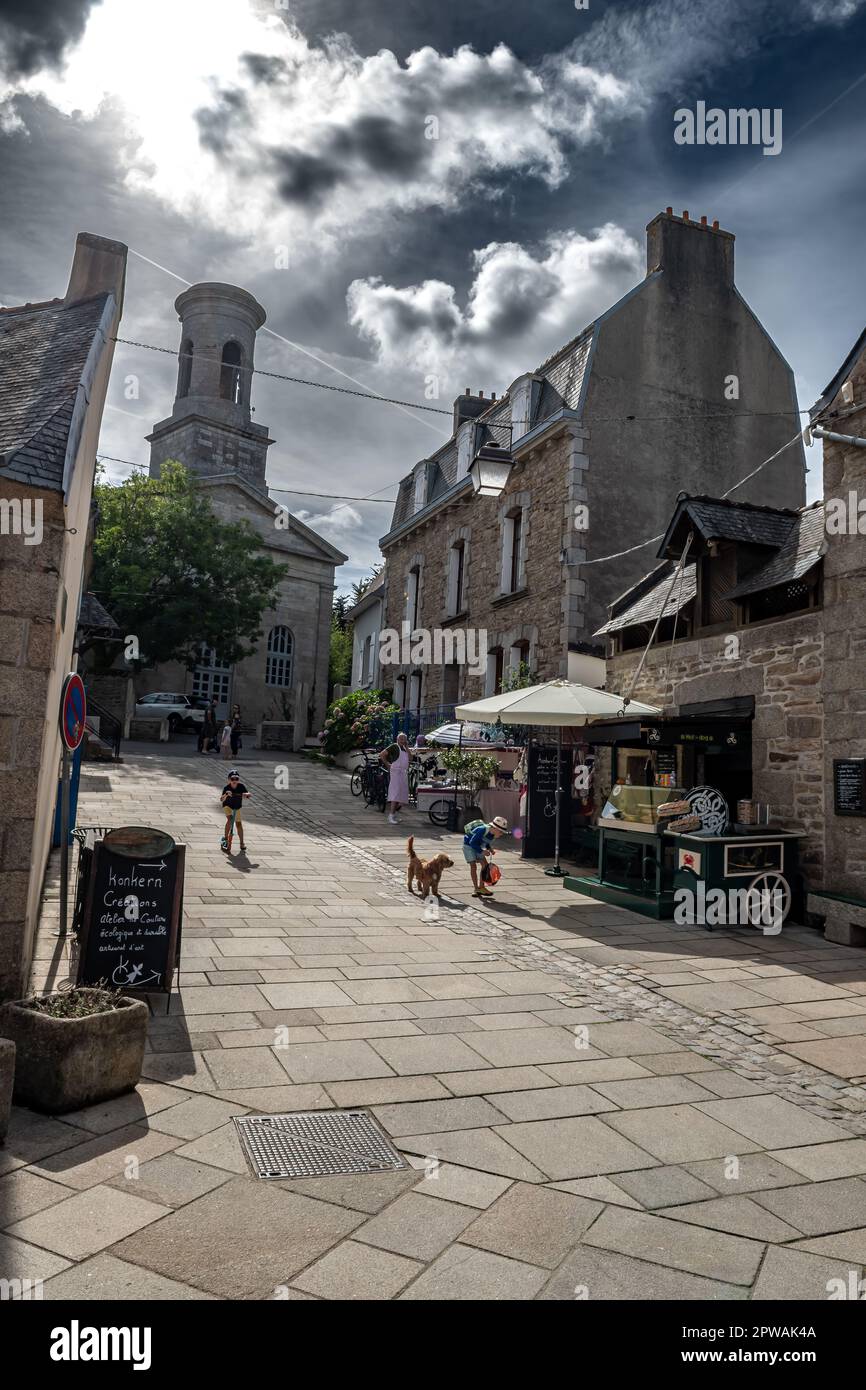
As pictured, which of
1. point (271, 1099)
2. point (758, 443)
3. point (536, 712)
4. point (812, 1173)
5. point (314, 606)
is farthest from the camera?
point (314, 606)

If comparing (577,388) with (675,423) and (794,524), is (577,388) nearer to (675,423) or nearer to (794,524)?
(675,423)

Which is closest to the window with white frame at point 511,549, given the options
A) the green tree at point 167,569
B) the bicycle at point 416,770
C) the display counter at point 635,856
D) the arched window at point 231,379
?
the bicycle at point 416,770

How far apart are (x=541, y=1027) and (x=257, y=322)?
40.9 meters

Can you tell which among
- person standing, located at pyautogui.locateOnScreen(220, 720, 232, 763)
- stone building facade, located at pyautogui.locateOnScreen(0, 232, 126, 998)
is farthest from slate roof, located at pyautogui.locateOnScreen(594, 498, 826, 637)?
person standing, located at pyautogui.locateOnScreen(220, 720, 232, 763)

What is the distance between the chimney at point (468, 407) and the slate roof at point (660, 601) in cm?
1165

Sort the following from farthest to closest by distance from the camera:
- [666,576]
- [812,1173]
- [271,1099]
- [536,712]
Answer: [666,576] → [536,712] → [271,1099] → [812,1173]

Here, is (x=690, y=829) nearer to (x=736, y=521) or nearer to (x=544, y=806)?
(x=544, y=806)

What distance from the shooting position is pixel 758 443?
19.5 metres

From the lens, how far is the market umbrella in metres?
11.1

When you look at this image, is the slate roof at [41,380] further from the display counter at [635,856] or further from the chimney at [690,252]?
the chimney at [690,252]

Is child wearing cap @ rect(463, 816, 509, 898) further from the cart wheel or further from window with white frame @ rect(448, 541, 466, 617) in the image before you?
window with white frame @ rect(448, 541, 466, 617)

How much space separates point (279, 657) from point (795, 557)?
30995mm

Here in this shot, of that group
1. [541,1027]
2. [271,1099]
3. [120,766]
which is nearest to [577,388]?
[120,766]

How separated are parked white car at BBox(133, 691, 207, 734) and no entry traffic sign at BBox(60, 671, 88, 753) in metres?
24.2
